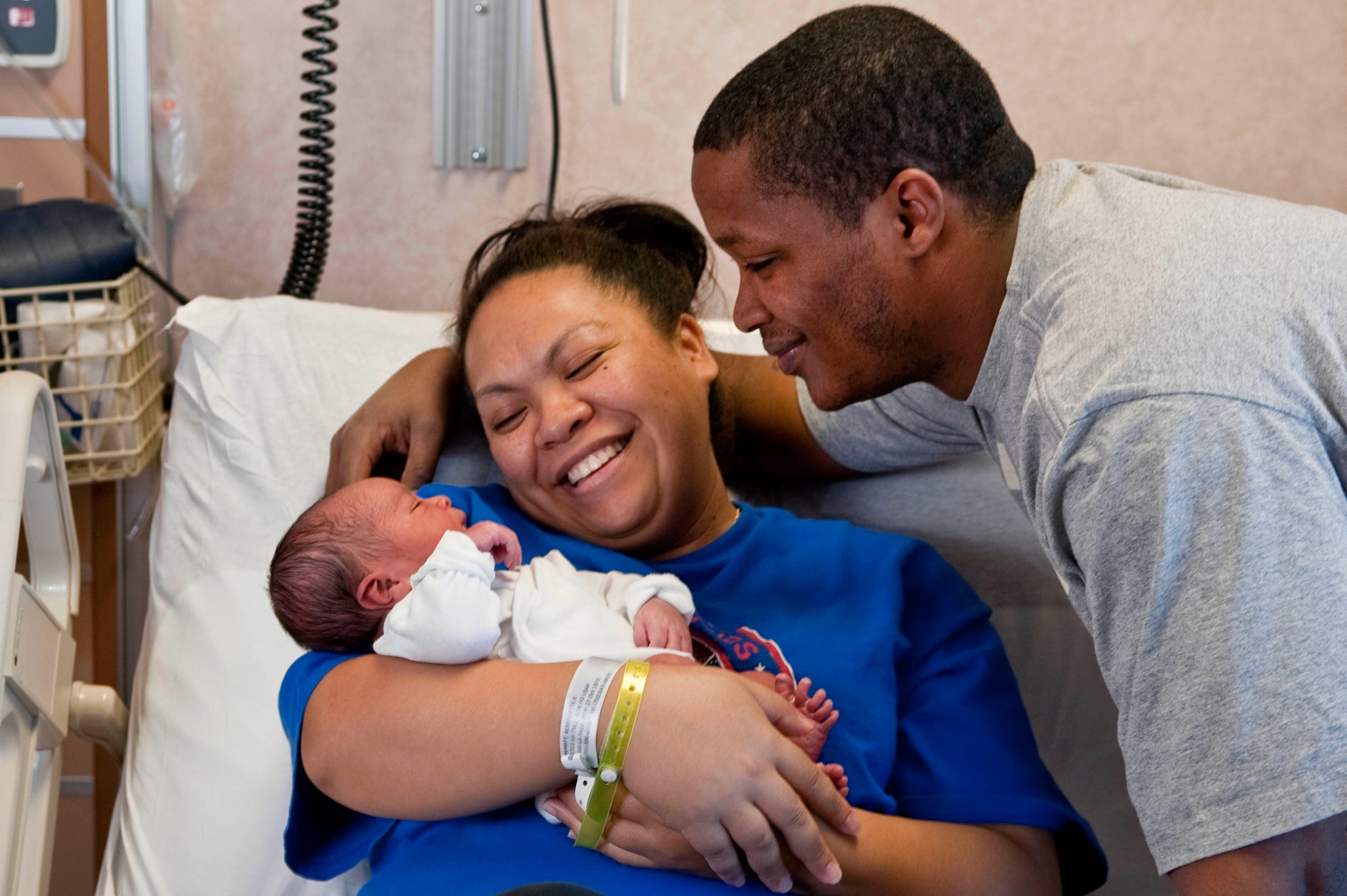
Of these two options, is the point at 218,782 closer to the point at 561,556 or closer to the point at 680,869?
the point at 561,556

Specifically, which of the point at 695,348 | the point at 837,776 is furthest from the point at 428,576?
the point at 695,348

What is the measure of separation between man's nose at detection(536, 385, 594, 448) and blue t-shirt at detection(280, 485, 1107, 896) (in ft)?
0.47

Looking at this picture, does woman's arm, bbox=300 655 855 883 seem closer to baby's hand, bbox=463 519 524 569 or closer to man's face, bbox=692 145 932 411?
Result: baby's hand, bbox=463 519 524 569

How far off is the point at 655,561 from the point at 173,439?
811 mm

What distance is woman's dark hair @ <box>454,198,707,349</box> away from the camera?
1.53m

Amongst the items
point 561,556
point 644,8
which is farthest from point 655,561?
point 644,8

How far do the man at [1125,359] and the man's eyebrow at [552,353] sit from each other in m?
0.22

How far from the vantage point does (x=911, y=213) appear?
4.04ft

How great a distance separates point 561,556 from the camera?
1.39 meters

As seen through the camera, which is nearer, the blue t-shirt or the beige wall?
the blue t-shirt

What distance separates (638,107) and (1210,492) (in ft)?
4.91

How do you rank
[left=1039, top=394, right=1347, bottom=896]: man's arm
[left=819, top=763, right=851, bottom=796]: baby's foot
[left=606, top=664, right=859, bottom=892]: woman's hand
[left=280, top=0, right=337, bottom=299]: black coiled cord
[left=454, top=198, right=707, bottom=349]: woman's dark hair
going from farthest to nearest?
1. [left=280, top=0, right=337, bottom=299]: black coiled cord
2. [left=454, top=198, right=707, bottom=349]: woman's dark hair
3. [left=819, top=763, right=851, bottom=796]: baby's foot
4. [left=606, top=664, right=859, bottom=892]: woman's hand
5. [left=1039, top=394, right=1347, bottom=896]: man's arm

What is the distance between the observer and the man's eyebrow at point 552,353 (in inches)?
55.4

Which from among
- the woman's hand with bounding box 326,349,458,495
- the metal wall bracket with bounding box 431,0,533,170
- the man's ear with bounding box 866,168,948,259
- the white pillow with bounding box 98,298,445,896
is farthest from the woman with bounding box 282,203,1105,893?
the metal wall bracket with bounding box 431,0,533,170
